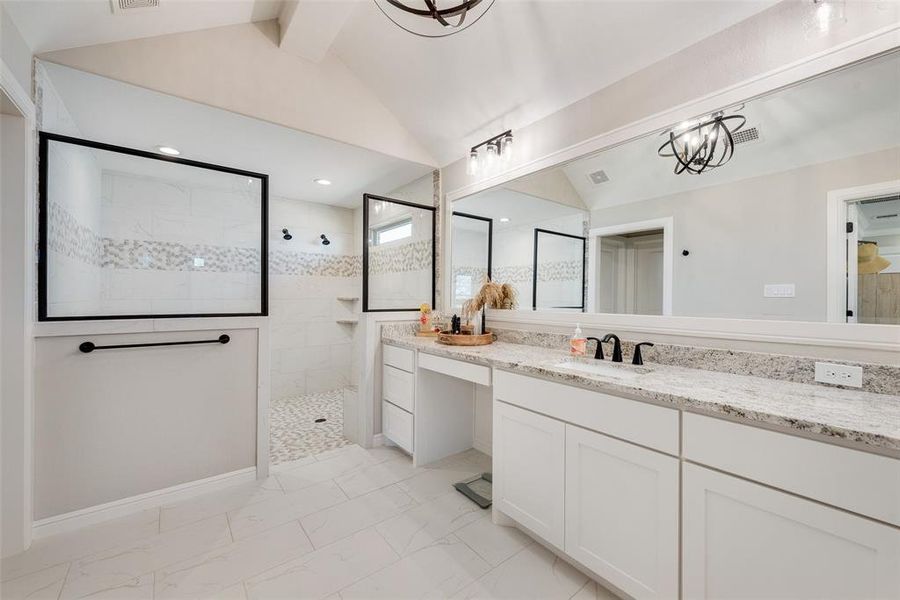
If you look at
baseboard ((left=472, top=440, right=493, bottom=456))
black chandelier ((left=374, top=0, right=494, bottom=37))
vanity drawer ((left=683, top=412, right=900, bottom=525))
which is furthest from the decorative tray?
black chandelier ((left=374, top=0, right=494, bottom=37))

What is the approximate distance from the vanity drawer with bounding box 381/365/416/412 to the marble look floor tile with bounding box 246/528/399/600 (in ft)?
3.03

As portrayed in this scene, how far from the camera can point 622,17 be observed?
1.66 meters

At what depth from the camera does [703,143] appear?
164cm

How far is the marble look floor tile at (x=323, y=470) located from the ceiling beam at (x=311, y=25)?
2.82 meters

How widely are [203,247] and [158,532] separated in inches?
61.1

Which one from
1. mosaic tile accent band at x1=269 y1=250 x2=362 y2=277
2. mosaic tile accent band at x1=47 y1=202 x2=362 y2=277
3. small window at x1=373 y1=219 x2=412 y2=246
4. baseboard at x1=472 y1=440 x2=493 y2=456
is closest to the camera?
mosaic tile accent band at x1=47 y1=202 x2=362 y2=277

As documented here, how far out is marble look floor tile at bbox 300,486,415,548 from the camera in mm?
1796

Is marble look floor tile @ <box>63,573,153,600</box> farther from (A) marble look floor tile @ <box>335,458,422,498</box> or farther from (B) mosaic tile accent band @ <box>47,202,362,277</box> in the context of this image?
(B) mosaic tile accent band @ <box>47,202,362,277</box>

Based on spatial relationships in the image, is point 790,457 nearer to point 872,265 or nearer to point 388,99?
point 872,265

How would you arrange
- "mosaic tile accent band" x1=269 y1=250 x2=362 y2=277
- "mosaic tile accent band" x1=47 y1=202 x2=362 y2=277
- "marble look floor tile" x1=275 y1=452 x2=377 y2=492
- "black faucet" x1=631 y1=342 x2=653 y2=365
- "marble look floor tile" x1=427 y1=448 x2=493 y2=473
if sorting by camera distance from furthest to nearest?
"mosaic tile accent band" x1=269 y1=250 x2=362 y2=277 → "marble look floor tile" x1=427 y1=448 x2=493 y2=473 → "marble look floor tile" x1=275 y1=452 x2=377 y2=492 → "mosaic tile accent band" x1=47 y1=202 x2=362 y2=277 → "black faucet" x1=631 y1=342 x2=653 y2=365

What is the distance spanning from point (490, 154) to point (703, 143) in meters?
1.30

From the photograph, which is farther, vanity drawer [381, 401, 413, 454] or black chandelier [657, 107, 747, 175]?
vanity drawer [381, 401, 413, 454]

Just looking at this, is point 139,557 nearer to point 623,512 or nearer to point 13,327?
point 13,327

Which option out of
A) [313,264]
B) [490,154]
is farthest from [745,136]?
[313,264]
